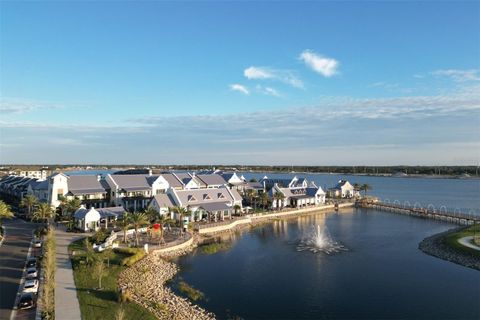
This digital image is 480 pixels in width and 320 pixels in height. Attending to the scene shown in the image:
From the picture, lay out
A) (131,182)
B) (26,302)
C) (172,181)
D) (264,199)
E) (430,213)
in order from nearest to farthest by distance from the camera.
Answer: (26,302), (131,182), (172,181), (264,199), (430,213)

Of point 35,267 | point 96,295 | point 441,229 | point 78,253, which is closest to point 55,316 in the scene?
point 96,295

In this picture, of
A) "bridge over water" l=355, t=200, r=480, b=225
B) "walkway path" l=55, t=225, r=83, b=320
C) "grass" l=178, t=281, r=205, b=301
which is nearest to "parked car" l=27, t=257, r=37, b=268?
"walkway path" l=55, t=225, r=83, b=320

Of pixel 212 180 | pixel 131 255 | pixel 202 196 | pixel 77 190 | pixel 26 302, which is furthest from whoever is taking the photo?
pixel 212 180

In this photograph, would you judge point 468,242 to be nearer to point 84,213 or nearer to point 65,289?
point 65,289

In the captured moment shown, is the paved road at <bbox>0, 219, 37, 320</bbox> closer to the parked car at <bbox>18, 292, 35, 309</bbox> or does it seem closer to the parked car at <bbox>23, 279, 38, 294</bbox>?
the parked car at <bbox>18, 292, 35, 309</bbox>

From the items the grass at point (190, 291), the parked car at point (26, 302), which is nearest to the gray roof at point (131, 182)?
the grass at point (190, 291)

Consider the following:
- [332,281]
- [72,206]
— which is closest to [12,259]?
[72,206]

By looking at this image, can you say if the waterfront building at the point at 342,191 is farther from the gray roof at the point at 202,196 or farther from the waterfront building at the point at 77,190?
the waterfront building at the point at 77,190
